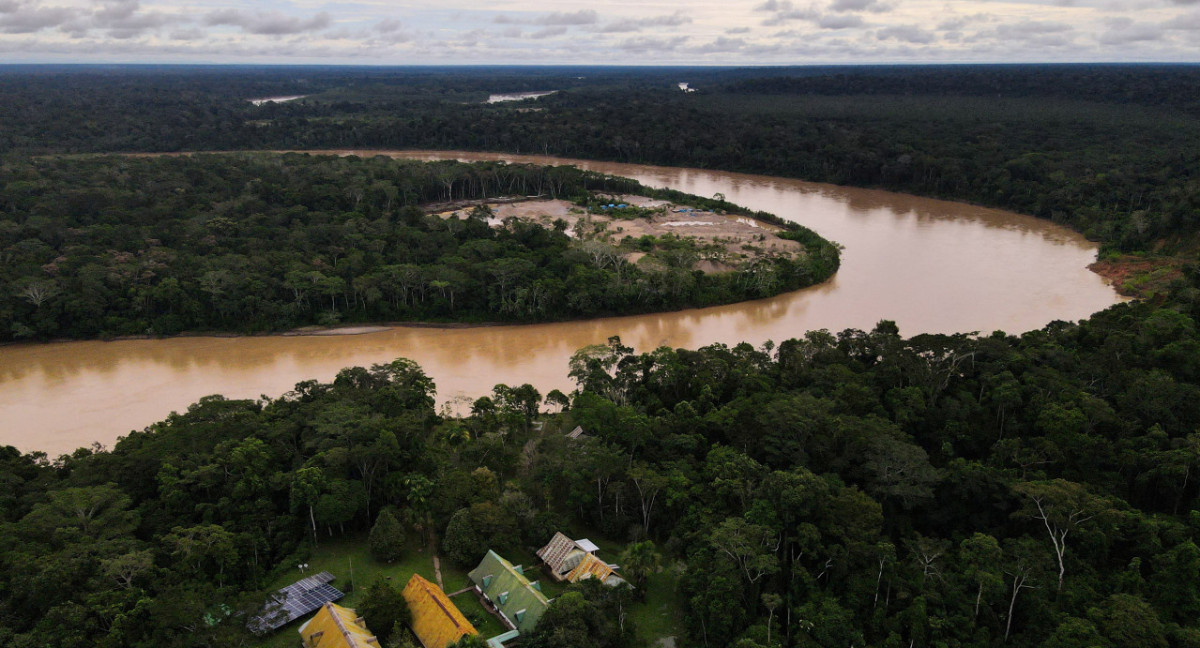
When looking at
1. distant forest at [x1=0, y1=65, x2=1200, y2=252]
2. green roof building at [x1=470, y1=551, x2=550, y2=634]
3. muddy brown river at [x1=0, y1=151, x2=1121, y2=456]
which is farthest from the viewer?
distant forest at [x1=0, y1=65, x2=1200, y2=252]

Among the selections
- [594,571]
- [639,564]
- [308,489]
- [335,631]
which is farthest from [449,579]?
[639,564]

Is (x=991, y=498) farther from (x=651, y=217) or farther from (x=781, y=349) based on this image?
(x=651, y=217)

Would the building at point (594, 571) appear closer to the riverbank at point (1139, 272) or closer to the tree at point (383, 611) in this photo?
the tree at point (383, 611)

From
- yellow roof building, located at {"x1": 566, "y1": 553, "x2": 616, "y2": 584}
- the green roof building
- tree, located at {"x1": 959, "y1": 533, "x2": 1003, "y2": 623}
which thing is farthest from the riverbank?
the green roof building

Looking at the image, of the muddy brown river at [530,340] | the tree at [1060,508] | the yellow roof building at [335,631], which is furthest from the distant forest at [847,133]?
the yellow roof building at [335,631]

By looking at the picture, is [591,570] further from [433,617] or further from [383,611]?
[383,611]

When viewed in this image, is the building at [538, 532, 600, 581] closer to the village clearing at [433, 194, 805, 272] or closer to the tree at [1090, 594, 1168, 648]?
the tree at [1090, 594, 1168, 648]
